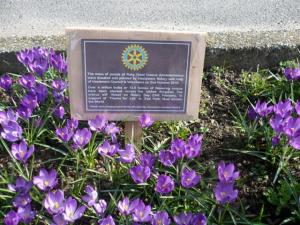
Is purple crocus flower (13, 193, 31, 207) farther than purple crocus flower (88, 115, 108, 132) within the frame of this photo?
No

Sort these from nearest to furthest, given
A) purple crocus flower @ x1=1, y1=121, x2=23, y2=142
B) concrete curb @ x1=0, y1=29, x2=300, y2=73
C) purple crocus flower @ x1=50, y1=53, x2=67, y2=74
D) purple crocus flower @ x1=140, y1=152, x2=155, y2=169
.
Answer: purple crocus flower @ x1=140, y1=152, x2=155, y2=169, purple crocus flower @ x1=1, y1=121, x2=23, y2=142, purple crocus flower @ x1=50, y1=53, x2=67, y2=74, concrete curb @ x1=0, y1=29, x2=300, y2=73

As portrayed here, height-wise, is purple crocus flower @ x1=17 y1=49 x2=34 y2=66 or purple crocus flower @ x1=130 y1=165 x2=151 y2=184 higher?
purple crocus flower @ x1=17 y1=49 x2=34 y2=66

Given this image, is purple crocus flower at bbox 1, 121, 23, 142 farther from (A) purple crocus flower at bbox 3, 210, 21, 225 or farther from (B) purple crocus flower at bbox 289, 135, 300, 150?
(B) purple crocus flower at bbox 289, 135, 300, 150

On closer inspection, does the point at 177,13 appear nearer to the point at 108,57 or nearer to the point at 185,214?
the point at 108,57

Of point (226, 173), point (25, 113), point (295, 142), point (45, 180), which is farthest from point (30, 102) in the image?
point (295, 142)

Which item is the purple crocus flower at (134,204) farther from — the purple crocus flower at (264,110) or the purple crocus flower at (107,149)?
the purple crocus flower at (264,110)

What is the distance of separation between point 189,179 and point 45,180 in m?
0.54

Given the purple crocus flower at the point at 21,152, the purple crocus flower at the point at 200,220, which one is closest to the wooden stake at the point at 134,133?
the purple crocus flower at the point at 21,152

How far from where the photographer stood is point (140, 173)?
186 cm

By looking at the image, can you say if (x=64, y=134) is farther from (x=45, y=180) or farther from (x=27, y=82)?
(x=27, y=82)

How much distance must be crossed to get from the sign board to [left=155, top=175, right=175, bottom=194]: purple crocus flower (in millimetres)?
395

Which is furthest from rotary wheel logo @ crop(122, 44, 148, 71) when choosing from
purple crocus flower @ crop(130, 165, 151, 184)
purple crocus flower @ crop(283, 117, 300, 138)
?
purple crocus flower @ crop(283, 117, 300, 138)

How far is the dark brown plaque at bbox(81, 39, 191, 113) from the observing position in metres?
1.97

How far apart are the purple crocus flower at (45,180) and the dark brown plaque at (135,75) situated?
1.17 feet
